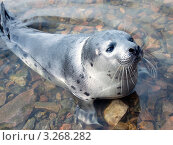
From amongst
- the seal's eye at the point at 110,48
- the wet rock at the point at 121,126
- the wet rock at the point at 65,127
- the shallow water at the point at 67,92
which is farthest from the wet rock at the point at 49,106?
the seal's eye at the point at 110,48

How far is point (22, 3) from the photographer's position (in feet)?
19.3

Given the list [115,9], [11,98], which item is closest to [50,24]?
[115,9]

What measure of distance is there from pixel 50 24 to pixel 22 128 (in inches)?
108

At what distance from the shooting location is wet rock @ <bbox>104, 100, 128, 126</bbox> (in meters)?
3.01

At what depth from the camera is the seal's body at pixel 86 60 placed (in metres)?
2.45

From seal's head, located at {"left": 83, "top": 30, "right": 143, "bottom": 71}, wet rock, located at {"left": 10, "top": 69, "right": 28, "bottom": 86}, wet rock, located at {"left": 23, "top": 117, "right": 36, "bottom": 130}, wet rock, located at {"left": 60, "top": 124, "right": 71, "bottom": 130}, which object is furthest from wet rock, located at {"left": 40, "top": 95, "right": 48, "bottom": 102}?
seal's head, located at {"left": 83, "top": 30, "right": 143, "bottom": 71}

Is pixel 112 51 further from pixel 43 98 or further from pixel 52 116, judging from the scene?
pixel 43 98

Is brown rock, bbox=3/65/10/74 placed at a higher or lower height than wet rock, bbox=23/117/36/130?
higher

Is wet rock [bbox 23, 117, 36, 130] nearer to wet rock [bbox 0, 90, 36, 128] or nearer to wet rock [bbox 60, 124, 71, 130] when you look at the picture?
wet rock [bbox 0, 90, 36, 128]

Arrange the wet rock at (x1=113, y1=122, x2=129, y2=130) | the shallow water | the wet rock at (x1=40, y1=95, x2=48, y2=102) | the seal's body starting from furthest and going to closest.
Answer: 1. the wet rock at (x1=40, y1=95, x2=48, y2=102)
2. the shallow water
3. the wet rock at (x1=113, y1=122, x2=129, y2=130)
4. the seal's body

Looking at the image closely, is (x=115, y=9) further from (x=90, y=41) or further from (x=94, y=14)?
(x=90, y=41)

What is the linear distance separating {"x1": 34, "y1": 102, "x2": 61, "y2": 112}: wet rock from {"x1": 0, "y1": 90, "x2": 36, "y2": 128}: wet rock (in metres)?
0.12

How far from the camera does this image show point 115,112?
10.00ft

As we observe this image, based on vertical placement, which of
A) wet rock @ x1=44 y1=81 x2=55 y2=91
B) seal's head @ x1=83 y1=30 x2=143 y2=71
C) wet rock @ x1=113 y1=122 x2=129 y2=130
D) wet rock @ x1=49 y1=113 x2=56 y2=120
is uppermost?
seal's head @ x1=83 y1=30 x2=143 y2=71
